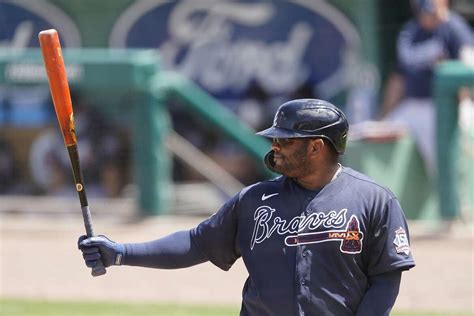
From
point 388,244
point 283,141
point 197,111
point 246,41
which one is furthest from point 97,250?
point 246,41

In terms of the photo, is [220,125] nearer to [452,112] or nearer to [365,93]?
[365,93]

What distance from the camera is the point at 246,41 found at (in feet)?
40.6

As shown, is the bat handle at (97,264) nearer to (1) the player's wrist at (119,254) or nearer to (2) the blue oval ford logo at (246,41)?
(1) the player's wrist at (119,254)

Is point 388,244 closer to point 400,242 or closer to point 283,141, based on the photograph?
point 400,242

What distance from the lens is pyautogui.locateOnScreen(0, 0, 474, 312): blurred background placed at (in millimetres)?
9898

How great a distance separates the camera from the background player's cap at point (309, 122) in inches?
157

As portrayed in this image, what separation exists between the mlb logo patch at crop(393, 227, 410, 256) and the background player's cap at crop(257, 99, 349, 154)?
372 mm

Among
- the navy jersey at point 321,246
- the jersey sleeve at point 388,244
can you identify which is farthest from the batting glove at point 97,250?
the jersey sleeve at point 388,244

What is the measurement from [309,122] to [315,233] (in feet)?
1.27

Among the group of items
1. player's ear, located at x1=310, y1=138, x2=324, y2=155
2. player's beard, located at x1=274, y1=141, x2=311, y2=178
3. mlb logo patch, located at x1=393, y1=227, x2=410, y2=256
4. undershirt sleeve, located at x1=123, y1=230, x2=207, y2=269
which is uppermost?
player's ear, located at x1=310, y1=138, x2=324, y2=155

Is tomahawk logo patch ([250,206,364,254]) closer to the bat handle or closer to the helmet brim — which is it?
the helmet brim

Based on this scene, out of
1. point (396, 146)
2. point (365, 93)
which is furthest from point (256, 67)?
point (396, 146)

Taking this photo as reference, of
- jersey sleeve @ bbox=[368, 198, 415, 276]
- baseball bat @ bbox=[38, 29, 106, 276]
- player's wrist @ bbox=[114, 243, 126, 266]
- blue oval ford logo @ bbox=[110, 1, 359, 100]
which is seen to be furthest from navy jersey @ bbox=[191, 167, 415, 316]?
blue oval ford logo @ bbox=[110, 1, 359, 100]

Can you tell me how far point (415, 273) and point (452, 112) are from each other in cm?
170
